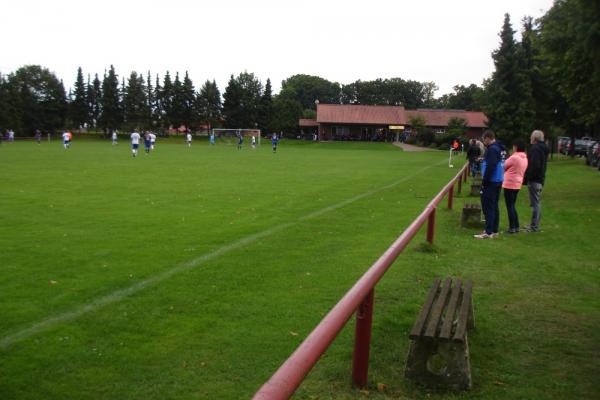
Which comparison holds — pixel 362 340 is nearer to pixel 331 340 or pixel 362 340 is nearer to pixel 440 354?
pixel 440 354

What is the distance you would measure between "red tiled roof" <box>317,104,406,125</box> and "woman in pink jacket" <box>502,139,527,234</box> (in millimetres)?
77452

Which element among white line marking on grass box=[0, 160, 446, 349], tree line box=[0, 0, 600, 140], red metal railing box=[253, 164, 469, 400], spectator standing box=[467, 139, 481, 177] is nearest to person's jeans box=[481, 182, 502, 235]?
white line marking on grass box=[0, 160, 446, 349]

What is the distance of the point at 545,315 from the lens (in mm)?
6059

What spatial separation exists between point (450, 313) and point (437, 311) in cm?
13

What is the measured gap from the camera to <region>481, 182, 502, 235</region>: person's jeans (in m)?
10.5

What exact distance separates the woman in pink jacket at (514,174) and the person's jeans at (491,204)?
0.51 metres

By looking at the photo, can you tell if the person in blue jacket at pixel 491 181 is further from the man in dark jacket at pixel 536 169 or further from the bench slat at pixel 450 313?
the bench slat at pixel 450 313

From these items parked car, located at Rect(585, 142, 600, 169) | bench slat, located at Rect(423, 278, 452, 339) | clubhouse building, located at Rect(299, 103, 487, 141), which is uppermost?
clubhouse building, located at Rect(299, 103, 487, 141)

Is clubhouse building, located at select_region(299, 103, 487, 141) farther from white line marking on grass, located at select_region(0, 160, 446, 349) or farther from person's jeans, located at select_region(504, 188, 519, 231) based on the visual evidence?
white line marking on grass, located at select_region(0, 160, 446, 349)

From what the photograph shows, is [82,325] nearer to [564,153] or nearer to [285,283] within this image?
[285,283]

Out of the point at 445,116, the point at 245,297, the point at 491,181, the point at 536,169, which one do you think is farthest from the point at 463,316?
the point at 445,116

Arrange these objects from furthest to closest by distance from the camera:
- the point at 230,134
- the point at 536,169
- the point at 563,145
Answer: the point at 230,134
the point at 563,145
the point at 536,169

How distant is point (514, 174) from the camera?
10930 mm

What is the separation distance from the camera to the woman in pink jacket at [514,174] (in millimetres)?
10797
